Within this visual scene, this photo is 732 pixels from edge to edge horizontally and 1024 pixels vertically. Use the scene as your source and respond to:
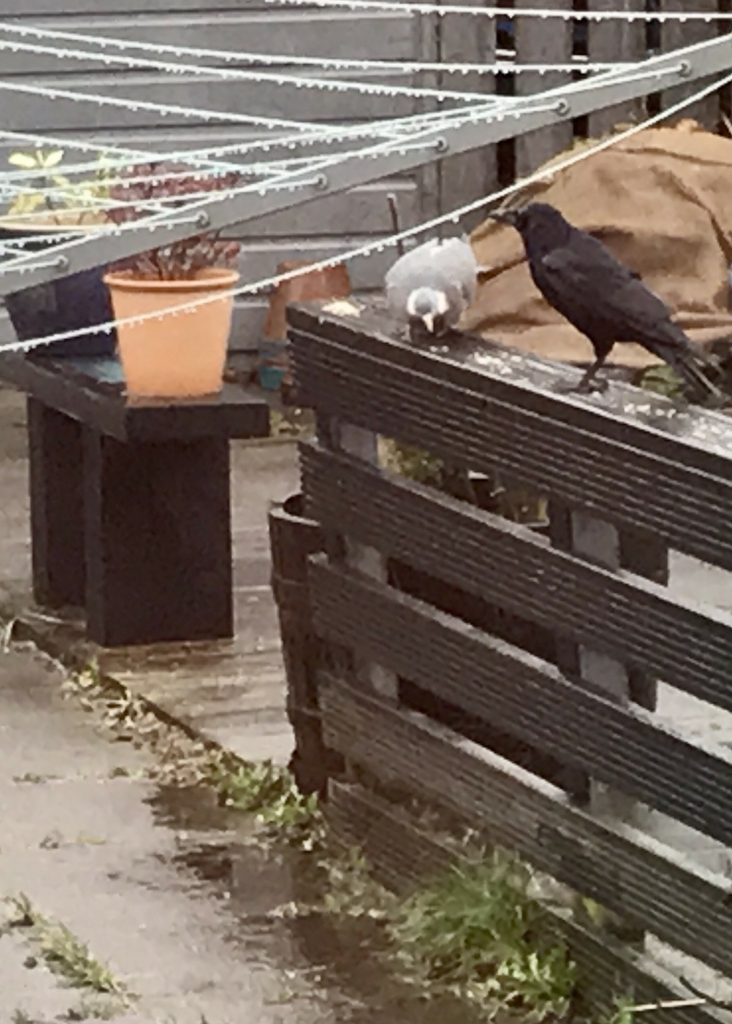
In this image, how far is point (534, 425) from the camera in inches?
144

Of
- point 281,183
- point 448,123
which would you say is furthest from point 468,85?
point 281,183

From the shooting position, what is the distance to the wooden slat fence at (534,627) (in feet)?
11.1

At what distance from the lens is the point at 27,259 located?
A: 3.16 m

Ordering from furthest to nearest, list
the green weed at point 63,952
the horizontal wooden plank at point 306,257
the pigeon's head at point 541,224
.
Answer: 1. the horizontal wooden plank at point 306,257
2. the pigeon's head at point 541,224
3. the green weed at point 63,952

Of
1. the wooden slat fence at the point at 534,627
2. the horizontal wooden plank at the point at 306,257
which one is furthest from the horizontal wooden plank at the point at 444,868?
the horizontal wooden plank at the point at 306,257

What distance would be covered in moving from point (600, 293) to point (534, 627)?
722 millimetres

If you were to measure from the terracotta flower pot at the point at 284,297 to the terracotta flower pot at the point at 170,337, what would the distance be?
11.4 ft

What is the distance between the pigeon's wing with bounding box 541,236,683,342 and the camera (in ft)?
12.6

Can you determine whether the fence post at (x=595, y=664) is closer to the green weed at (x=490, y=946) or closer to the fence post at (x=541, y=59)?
the green weed at (x=490, y=946)

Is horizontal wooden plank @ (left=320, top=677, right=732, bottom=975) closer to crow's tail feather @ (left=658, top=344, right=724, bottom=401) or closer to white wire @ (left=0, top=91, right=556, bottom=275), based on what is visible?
crow's tail feather @ (left=658, top=344, right=724, bottom=401)

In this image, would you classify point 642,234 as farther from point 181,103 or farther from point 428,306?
point 428,306

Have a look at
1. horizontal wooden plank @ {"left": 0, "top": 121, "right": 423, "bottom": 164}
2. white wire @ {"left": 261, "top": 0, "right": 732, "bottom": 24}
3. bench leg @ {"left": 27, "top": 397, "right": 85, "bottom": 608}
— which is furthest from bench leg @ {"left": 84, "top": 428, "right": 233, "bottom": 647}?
horizontal wooden plank @ {"left": 0, "top": 121, "right": 423, "bottom": 164}

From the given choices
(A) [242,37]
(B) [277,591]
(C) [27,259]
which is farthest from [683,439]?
(A) [242,37]

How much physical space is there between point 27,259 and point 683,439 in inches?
37.1
